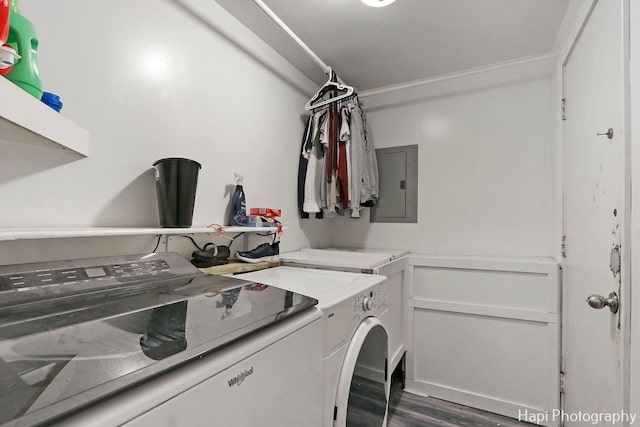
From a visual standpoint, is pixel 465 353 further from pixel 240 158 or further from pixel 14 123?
pixel 14 123

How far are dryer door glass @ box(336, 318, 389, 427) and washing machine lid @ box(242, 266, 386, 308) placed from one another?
17 centimetres

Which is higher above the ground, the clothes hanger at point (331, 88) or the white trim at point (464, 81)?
the white trim at point (464, 81)

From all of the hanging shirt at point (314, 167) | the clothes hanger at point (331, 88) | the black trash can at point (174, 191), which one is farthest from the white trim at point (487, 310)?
the black trash can at point (174, 191)

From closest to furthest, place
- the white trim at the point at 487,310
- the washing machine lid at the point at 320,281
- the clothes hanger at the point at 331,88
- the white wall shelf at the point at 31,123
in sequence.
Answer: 1. the white wall shelf at the point at 31,123
2. the washing machine lid at the point at 320,281
3. the white trim at the point at 487,310
4. the clothes hanger at the point at 331,88

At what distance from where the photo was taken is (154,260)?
3.82ft

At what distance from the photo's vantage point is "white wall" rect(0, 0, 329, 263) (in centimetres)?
102

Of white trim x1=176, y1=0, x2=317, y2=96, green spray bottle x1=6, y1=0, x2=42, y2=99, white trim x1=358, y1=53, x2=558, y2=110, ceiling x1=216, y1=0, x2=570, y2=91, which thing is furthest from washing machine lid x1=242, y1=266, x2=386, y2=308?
white trim x1=358, y1=53, x2=558, y2=110

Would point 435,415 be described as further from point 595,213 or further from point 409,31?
point 409,31

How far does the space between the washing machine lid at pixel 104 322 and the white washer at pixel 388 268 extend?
663 mm

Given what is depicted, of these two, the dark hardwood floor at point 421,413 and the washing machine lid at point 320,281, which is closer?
the washing machine lid at point 320,281

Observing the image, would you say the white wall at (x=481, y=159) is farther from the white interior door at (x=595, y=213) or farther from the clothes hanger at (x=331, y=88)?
the clothes hanger at (x=331, y=88)

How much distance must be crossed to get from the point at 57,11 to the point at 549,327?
2835 mm

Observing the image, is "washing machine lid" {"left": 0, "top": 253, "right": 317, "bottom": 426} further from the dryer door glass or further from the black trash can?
the dryer door glass

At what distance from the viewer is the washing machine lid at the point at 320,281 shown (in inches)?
45.3
